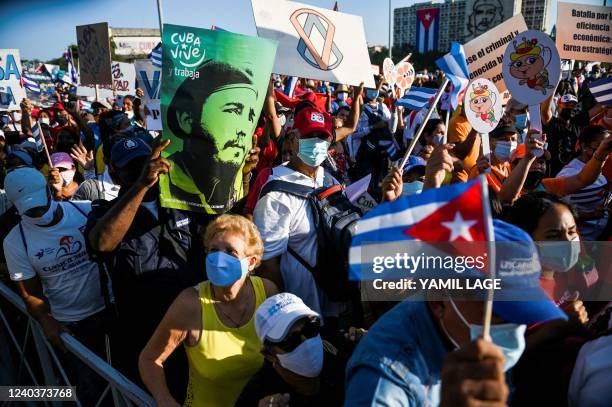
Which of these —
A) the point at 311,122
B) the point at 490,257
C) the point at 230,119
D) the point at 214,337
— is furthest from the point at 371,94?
the point at 490,257

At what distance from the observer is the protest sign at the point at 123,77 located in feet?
39.3

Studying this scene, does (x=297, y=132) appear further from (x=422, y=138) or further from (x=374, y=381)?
(x=422, y=138)

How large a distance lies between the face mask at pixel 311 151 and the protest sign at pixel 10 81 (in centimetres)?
777

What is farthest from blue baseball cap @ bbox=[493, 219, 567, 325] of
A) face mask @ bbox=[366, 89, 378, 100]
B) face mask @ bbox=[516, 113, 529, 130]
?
face mask @ bbox=[366, 89, 378, 100]

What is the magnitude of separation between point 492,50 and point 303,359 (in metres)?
5.00

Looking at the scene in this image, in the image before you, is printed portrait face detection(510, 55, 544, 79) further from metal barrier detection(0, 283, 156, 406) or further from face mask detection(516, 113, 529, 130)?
metal barrier detection(0, 283, 156, 406)

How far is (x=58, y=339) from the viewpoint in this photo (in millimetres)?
2877

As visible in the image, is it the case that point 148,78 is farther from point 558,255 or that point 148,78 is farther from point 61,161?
point 558,255

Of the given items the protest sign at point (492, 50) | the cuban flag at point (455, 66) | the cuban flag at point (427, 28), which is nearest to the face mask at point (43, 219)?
the cuban flag at point (455, 66)

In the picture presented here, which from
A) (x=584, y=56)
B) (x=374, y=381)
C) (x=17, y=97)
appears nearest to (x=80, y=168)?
(x=17, y=97)

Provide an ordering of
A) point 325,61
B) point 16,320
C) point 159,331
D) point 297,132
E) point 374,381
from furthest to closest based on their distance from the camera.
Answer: point 325,61, point 16,320, point 297,132, point 159,331, point 374,381

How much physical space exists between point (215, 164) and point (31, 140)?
5.58m

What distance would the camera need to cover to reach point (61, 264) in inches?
123

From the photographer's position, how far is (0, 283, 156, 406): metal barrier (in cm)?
228
